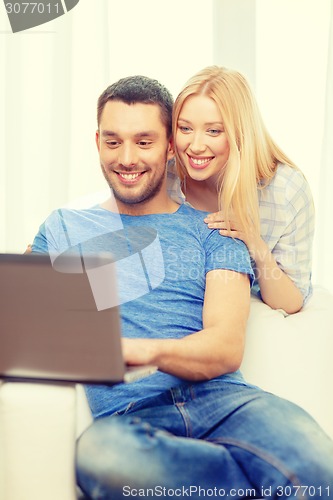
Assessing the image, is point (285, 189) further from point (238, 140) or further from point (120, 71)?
point (120, 71)

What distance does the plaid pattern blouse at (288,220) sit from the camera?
189 cm

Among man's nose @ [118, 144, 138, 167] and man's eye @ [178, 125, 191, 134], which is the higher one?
man's eye @ [178, 125, 191, 134]

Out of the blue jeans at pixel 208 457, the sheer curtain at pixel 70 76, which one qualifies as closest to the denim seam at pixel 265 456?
the blue jeans at pixel 208 457

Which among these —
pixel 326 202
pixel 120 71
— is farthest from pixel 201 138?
pixel 326 202

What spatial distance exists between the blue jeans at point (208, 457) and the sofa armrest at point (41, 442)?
34 mm

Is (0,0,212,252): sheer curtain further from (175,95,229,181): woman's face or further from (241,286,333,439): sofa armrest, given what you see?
(241,286,333,439): sofa armrest

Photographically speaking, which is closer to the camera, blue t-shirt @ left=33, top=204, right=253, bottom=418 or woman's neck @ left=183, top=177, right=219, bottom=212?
blue t-shirt @ left=33, top=204, right=253, bottom=418

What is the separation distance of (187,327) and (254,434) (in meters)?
0.32

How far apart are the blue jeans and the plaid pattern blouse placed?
0.49 meters

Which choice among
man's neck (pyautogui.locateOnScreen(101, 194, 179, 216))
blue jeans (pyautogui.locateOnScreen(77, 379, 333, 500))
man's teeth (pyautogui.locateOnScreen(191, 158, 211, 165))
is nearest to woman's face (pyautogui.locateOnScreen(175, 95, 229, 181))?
man's teeth (pyautogui.locateOnScreen(191, 158, 211, 165))

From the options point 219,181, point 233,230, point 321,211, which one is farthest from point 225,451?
point 321,211

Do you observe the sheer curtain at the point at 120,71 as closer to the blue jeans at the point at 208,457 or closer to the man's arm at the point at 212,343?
the man's arm at the point at 212,343

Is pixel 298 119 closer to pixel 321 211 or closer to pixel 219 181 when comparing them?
pixel 321 211

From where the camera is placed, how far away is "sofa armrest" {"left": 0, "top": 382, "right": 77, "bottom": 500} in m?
1.41
